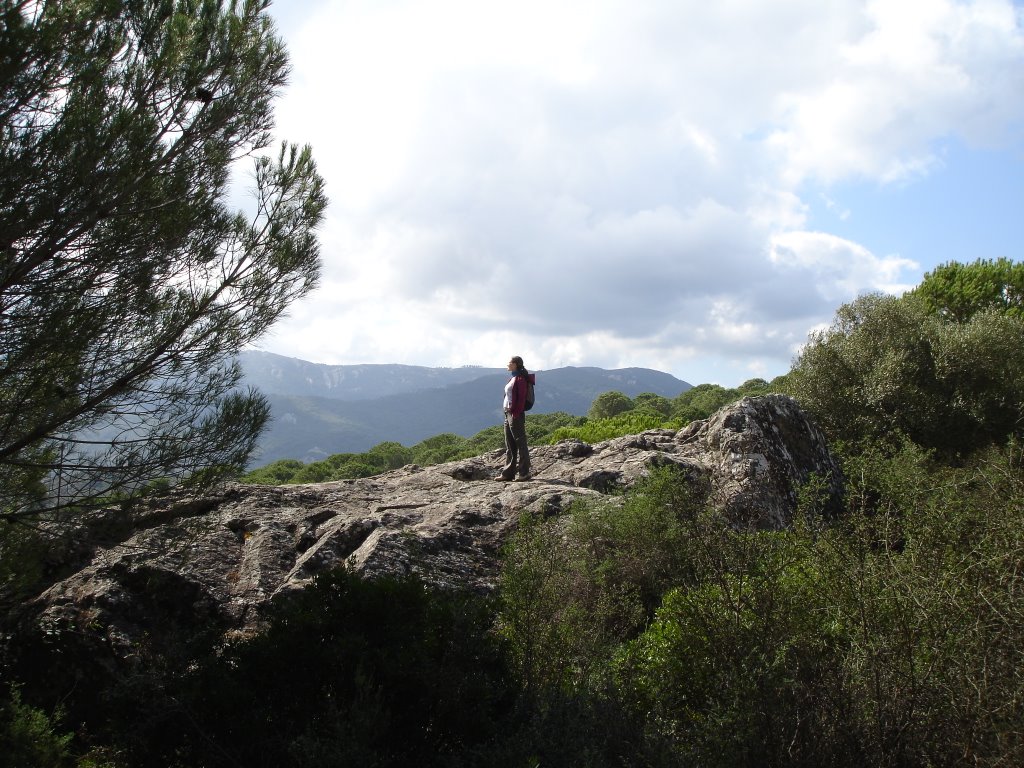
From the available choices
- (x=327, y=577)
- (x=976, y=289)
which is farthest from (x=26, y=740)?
(x=976, y=289)

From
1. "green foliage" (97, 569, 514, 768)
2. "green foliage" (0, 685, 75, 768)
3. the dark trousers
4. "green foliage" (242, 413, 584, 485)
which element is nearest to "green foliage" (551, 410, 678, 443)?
the dark trousers

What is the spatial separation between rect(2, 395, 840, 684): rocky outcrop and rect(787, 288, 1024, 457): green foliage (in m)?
5.78

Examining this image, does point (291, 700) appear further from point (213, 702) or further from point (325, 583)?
point (325, 583)

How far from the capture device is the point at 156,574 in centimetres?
635

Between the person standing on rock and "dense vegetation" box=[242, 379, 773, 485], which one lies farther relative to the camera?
"dense vegetation" box=[242, 379, 773, 485]

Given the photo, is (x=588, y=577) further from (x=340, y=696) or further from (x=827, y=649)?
(x=340, y=696)

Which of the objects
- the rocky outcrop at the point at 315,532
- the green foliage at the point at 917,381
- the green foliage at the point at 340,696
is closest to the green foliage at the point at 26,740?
the rocky outcrop at the point at 315,532

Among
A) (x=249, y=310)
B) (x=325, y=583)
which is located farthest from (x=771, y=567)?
(x=249, y=310)

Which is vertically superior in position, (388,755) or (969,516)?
(969,516)

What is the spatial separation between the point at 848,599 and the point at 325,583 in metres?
3.08

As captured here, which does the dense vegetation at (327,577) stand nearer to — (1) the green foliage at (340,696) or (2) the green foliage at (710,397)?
(1) the green foliage at (340,696)

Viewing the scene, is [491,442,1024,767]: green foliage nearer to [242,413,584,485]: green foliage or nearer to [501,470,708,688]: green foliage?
[501,470,708,688]: green foliage

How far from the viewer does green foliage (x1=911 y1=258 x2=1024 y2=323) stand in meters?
27.7

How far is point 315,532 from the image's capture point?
7.58 m
